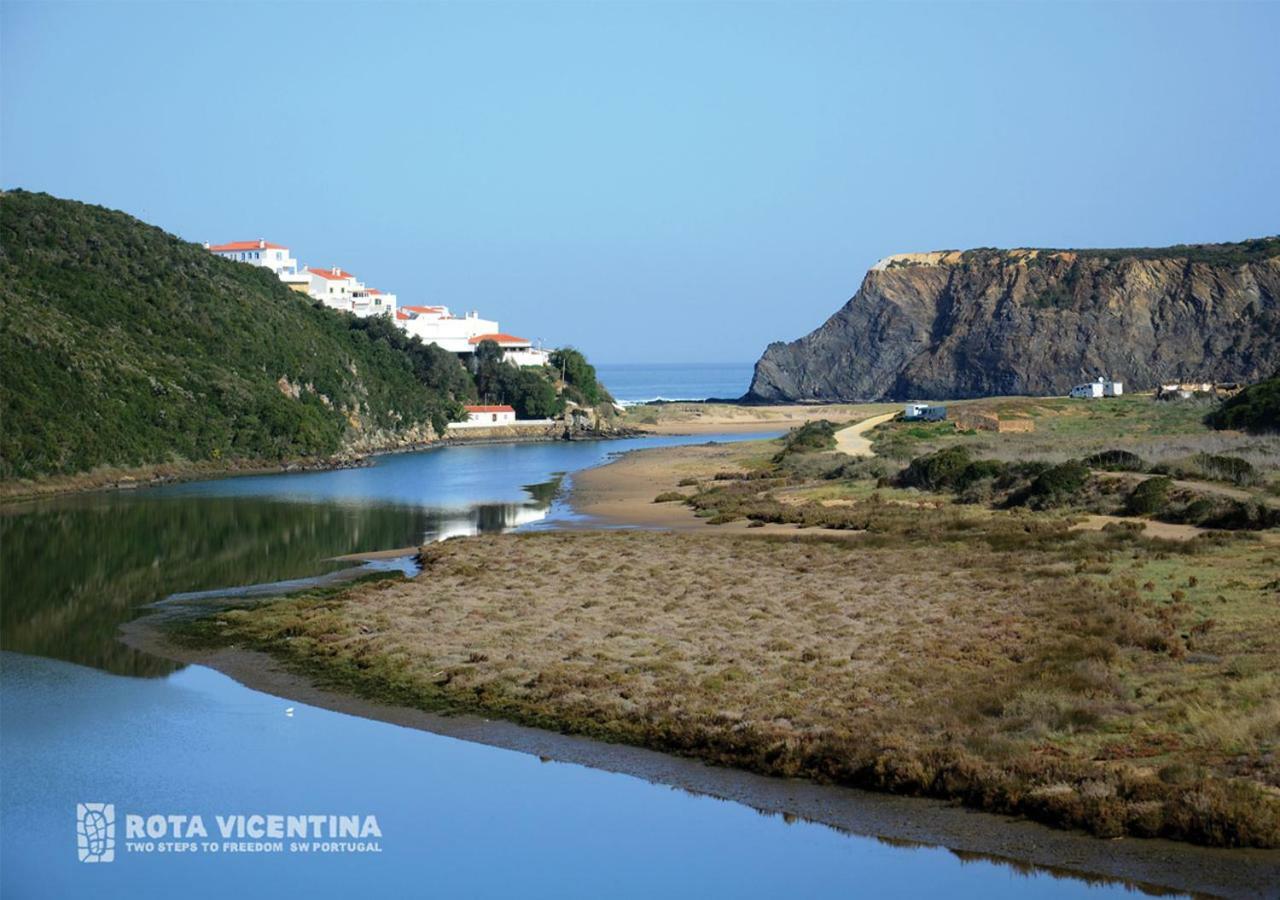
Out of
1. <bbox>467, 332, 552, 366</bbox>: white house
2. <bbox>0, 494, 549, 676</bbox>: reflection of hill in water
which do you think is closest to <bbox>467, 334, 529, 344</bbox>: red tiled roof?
<bbox>467, 332, 552, 366</bbox>: white house

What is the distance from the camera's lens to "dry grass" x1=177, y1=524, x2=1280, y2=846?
16484 millimetres

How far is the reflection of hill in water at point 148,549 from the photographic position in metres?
29.5

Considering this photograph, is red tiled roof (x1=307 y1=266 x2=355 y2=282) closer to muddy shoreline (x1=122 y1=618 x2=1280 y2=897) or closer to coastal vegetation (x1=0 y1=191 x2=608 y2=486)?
coastal vegetation (x1=0 y1=191 x2=608 y2=486)

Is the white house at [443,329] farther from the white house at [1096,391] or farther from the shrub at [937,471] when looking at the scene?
the shrub at [937,471]

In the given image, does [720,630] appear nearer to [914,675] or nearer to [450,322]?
[914,675]

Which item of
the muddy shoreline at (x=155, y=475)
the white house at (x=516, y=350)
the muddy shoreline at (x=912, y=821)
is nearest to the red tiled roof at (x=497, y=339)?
the white house at (x=516, y=350)

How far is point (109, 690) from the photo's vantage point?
2352cm

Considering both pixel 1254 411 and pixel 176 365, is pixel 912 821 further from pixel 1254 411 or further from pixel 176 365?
pixel 176 365

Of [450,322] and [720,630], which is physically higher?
[450,322]

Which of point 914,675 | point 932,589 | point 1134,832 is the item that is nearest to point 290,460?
point 932,589

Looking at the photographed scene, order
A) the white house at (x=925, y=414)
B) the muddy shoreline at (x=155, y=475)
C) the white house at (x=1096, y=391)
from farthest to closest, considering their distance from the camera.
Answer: the white house at (x=1096, y=391)
the white house at (x=925, y=414)
the muddy shoreline at (x=155, y=475)

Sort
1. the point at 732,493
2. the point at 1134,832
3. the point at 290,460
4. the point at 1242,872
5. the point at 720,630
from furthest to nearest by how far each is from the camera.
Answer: the point at 290,460
the point at 732,493
the point at 720,630
the point at 1134,832
the point at 1242,872

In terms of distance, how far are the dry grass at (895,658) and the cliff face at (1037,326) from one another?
386 feet

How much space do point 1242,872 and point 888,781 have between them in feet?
13.6
